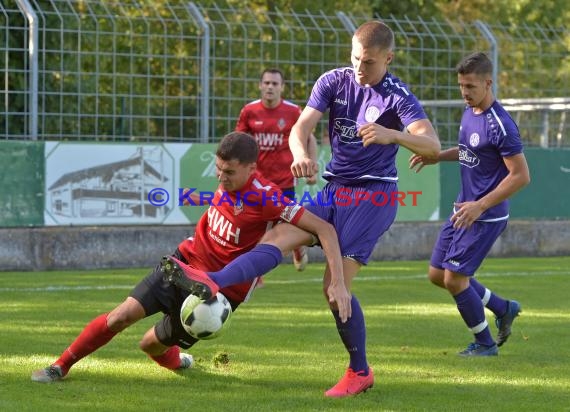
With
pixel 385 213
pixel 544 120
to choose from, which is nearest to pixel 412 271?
pixel 544 120

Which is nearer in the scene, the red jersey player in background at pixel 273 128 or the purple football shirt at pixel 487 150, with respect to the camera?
the purple football shirt at pixel 487 150

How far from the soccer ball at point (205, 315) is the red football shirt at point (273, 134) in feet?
22.4

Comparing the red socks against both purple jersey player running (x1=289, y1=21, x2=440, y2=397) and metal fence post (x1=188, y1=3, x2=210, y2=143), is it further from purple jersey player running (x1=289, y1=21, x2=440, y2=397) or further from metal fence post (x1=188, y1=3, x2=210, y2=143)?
metal fence post (x1=188, y1=3, x2=210, y2=143)

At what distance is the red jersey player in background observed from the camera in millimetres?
12875

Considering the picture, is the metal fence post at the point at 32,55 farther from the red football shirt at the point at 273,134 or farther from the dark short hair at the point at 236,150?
the dark short hair at the point at 236,150

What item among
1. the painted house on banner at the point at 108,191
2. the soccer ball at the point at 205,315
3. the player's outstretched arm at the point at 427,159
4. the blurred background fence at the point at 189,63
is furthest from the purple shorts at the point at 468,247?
the blurred background fence at the point at 189,63

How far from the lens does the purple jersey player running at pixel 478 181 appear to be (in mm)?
7906

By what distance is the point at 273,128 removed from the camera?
13.0m

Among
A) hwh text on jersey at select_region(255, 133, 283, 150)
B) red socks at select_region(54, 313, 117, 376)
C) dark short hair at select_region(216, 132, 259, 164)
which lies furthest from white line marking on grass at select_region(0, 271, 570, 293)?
dark short hair at select_region(216, 132, 259, 164)

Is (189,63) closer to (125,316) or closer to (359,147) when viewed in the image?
(359,147)

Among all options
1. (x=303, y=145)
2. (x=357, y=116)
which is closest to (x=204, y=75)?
(x=357, y=116)

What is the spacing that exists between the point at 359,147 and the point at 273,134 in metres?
6.08

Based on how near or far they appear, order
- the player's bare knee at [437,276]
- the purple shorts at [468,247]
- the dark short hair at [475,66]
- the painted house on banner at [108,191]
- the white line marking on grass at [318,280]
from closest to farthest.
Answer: the dark short hair at [475,66] → the purple shorts at [468,247] → the player's bare knee at [437,276] → the white line marking on grass at [318,280] → the painted house on banner at [108,191]

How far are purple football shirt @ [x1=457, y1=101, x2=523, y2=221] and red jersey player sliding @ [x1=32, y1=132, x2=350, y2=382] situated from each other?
196 centimetres
